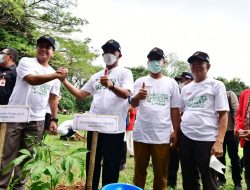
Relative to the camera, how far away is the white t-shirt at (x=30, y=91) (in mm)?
3076

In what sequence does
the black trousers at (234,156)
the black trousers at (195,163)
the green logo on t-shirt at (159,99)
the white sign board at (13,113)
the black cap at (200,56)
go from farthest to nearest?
the black trousers at (234,156) < the green logo on t-shirt at (159,99) < the black cap at (200,56) < the black trousers at (195,163) < the white sign board at (13,113)

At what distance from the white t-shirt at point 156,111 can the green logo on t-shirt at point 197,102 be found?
0.75ft

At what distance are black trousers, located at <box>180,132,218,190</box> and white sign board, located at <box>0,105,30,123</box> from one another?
5.61 feet

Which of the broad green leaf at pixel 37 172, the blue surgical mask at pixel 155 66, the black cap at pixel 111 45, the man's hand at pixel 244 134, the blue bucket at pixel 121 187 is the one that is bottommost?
the blue bucket at pixel 121 187

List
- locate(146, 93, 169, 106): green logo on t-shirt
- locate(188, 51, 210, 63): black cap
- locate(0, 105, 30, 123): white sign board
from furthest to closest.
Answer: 1. locate(146, 93, 169, 106): green logo on t-shirt
2. locate(188, 51, 210, 63): black cap
3. locate(0, 105, 30, 123): white sign board

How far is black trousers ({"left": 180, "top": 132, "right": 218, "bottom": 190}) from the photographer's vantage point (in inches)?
116

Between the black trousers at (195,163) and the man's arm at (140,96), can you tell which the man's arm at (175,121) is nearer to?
the black trousers at (195,163)

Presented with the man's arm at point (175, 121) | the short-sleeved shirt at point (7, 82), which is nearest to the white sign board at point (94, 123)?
the man's arm at point (175, 121)

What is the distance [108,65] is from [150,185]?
2373 millimetres

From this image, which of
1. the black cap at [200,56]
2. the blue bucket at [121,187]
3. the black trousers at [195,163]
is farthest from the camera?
the black cap at [200,56]

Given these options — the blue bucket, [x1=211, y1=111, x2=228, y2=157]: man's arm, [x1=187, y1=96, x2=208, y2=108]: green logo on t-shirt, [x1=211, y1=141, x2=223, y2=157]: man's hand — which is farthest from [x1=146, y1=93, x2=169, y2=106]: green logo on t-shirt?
the blue bucket

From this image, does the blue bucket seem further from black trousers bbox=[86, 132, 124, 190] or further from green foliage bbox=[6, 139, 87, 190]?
black trousers bbox=[86, 132, 124, 190]

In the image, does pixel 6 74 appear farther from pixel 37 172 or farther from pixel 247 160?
pixel 247 160

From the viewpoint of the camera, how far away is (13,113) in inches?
99.1
